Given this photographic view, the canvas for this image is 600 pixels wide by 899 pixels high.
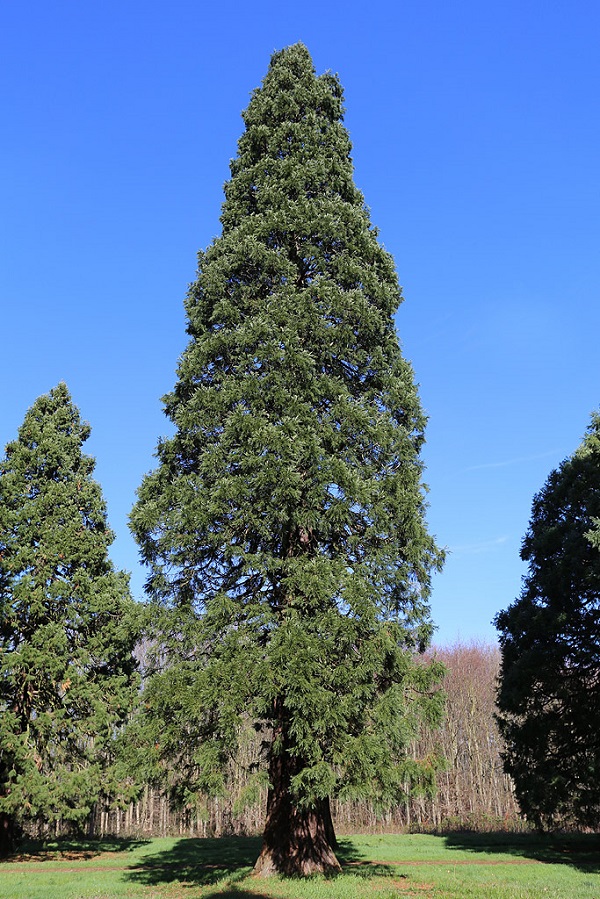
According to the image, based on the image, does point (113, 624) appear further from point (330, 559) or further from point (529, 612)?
point (529, 612)

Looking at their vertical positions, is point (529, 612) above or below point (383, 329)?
below

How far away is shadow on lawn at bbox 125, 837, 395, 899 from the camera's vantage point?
11.2 meters

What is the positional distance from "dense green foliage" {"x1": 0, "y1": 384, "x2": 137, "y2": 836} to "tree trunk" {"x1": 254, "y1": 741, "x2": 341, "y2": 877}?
301 inches

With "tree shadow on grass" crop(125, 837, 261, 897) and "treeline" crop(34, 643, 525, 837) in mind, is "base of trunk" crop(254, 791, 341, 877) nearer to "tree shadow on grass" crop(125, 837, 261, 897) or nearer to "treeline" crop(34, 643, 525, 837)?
"tree shadow on grass" crop(125, 837, 261, 897)

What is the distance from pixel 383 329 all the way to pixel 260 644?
7401 millimetres

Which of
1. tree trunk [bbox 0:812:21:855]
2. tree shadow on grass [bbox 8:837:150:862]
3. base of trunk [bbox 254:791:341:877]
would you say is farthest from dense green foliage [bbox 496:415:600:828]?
tree trunk [bbox 0:812:21:855]

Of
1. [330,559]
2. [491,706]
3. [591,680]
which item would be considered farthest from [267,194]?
[491,706]

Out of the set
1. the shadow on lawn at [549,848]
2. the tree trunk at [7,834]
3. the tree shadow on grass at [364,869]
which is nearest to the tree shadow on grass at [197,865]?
the tree shadow on grass at [364,869]

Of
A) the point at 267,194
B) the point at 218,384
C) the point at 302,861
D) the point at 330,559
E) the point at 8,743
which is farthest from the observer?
the point at 8,743

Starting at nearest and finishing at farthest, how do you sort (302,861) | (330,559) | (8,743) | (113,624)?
(302,861) < (330,559) < (8,743) < (113,624)

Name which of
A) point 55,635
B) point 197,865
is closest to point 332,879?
point 197,865

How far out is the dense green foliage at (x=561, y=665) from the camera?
641 inches

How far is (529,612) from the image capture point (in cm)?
1877

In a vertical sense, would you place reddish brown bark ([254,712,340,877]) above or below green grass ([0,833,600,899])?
above
